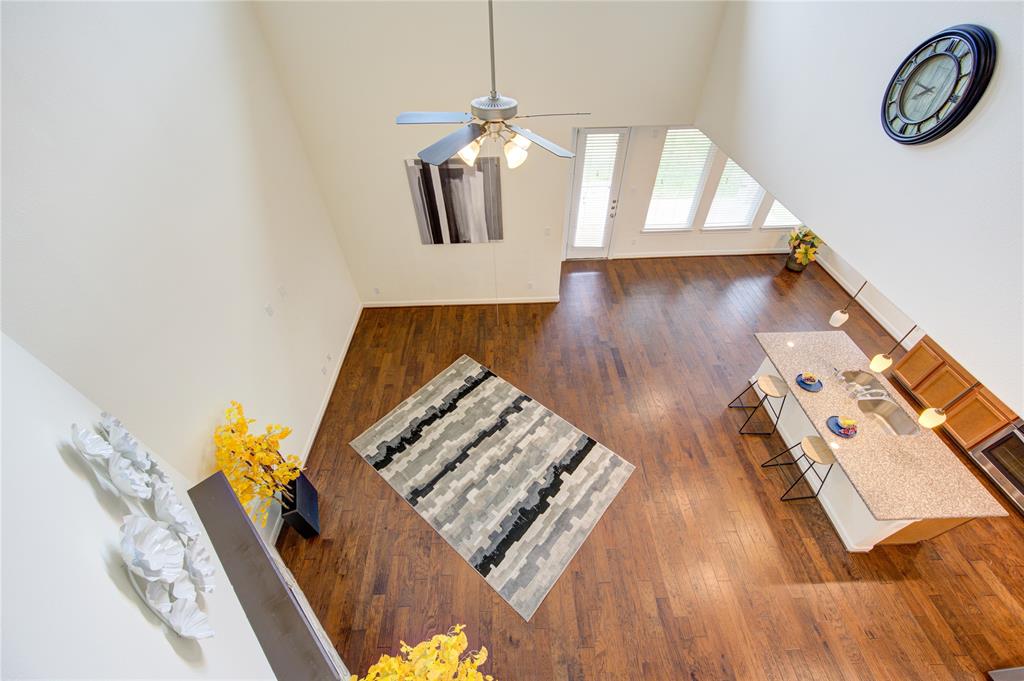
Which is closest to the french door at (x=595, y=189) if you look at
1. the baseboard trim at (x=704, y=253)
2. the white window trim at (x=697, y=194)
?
the baseboard trim at (x=704, y=253)

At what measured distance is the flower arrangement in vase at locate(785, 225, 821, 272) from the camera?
6.01m

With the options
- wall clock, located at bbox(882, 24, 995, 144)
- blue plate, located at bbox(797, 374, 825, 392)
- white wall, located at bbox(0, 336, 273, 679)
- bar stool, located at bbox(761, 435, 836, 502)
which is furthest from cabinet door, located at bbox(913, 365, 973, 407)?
white wall, located at bbox(0, 336, 273, 679)

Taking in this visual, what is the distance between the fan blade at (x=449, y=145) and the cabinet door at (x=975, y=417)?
5130 millimetres

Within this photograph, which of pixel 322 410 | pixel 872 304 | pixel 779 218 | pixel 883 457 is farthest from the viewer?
pixel 779 218

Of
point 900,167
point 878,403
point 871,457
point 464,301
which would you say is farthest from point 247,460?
point 878,403

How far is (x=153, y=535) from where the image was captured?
1.23 meters

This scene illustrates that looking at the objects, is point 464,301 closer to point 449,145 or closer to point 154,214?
point 154,214

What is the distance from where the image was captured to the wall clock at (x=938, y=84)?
5.56 feet

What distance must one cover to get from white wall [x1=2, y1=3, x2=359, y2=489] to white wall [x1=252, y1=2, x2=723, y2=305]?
0.44 m

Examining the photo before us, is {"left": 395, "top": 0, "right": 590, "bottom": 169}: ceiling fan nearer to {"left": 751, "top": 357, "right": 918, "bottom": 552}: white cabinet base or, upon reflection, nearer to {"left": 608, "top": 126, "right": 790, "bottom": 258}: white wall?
{"left": 751, "top": 357, "right": 918, "bottom": 552}: white cabinet base

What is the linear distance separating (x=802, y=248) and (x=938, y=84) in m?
4.80

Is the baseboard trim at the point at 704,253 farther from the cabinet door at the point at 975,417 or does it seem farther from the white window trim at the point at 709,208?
the cabinet door at the point at 975,417

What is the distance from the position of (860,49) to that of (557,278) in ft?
12.1

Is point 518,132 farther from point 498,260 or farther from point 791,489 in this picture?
point 791,489
